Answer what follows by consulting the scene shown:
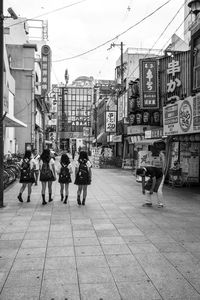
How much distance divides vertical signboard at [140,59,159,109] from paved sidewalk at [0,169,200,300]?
7250 mm

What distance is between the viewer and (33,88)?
122ft

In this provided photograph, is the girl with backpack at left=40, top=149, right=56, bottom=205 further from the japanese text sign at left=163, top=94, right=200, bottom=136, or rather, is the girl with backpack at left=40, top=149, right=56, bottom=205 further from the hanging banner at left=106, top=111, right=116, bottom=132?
the hanging banner at left=106, top=111, right=116, bottom=132

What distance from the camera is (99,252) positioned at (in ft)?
18.0

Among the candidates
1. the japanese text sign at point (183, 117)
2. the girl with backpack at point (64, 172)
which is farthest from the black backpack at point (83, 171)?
the japanese text sign at point (183, 117)

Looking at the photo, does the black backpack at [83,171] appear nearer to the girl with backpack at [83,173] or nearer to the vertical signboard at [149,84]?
the girl with backpack at [83,173]

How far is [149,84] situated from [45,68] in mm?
25779

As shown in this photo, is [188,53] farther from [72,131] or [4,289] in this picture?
[72,131]

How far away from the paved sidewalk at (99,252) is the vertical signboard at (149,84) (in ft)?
23.8

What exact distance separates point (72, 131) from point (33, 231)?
101806 mm

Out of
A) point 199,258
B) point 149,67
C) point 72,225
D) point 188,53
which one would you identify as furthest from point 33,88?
point 199,258

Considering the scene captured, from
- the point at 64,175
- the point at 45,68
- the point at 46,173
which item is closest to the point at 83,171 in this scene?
the point at 64,175

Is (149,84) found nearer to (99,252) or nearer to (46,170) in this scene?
(46,170)

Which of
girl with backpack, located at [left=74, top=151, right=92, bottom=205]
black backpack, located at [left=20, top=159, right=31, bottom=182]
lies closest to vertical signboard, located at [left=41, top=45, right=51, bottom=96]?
black backpack, located at [left=20, top=159, right=31, bottom=182]

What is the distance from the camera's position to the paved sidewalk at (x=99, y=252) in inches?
160
